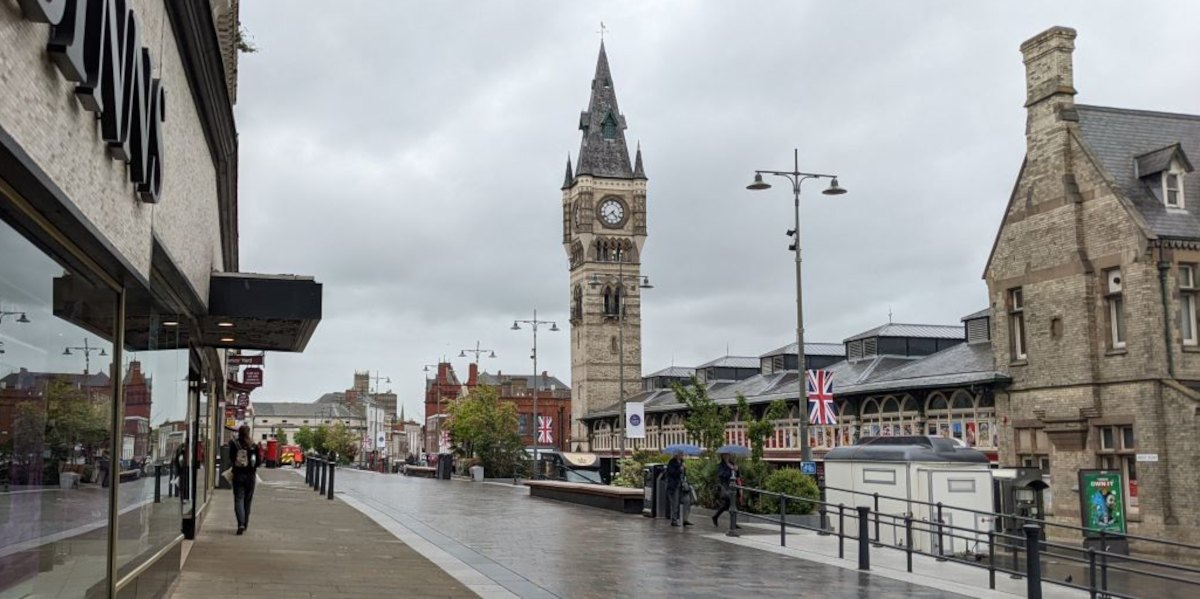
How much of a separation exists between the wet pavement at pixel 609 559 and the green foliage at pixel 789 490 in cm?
143

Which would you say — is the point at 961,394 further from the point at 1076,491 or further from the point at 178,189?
the point at 178,189

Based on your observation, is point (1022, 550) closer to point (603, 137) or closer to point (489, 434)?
point (489, 434)

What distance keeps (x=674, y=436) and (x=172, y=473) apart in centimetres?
5643

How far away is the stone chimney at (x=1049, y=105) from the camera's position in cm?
3269

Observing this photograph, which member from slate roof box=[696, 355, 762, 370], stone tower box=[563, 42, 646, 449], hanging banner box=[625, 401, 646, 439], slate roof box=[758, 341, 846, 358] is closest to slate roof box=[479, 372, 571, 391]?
stone tower box=[563, 42, 646, 449]

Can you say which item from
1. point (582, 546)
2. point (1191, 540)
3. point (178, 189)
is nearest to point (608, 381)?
point (1191, 540)

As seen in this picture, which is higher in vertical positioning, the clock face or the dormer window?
the clock face

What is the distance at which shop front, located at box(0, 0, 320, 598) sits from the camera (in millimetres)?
5055

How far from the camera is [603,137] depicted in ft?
461

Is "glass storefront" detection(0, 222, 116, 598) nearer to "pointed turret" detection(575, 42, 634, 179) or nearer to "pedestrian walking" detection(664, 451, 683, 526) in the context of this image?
"pedestrian walking" detection(664, 451, 683, 526)

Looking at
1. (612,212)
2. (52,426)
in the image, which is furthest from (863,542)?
(612,212)

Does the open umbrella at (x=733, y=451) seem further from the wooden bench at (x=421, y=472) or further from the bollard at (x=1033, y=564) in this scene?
the wooden bench at (x=421, y=472)

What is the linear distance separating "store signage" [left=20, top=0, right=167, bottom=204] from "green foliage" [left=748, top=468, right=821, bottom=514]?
1792cm

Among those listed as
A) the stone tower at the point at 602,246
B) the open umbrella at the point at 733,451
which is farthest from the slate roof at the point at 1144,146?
the stone tower at the point at 602,246
